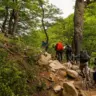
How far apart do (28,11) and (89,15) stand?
1192 centimetres

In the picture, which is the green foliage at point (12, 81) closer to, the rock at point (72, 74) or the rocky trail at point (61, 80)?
the rocky trail at point (61, 80)

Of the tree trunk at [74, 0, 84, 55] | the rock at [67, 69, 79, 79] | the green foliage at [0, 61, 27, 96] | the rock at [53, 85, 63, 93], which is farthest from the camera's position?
the tree trunk at [74, 0, 84, 55]

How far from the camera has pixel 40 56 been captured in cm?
1353

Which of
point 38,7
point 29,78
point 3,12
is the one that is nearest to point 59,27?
point 38,7

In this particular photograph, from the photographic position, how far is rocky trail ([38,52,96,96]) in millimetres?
10852

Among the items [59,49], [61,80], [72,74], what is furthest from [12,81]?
[59,49]

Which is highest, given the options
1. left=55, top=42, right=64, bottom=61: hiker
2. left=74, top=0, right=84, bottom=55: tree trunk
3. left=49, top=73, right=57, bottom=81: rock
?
left=74, top=0, right=84, bottom=55: tree trunk

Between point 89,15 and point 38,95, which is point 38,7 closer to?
point 89,15

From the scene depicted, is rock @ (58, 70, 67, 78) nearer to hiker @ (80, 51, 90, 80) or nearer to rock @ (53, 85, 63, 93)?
hiker @ (80, 51, 90, 80)

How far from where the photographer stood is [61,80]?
13.0 metres

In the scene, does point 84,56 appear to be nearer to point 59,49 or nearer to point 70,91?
point 70,91

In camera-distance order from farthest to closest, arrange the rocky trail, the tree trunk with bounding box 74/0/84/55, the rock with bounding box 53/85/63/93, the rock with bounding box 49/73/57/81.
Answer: the tree trunk with bounding box 74/0/84/55 < the rock with bounding box 49/73/57/81 < the rock with bounding box 53/85/63/93 < the rocky trail

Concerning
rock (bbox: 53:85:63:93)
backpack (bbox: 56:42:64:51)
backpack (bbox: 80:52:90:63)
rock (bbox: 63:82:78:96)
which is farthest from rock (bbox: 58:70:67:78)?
backpack (bbox: 56:42:64:51)

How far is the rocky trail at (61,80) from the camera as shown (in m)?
10.9
